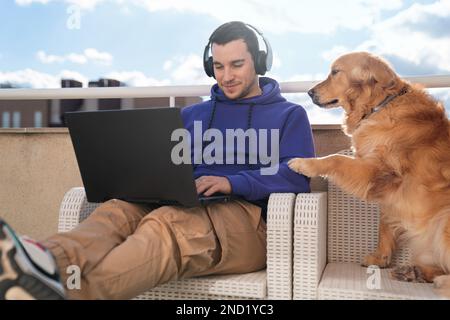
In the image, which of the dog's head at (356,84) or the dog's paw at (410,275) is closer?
the dog's paw at (410,275)

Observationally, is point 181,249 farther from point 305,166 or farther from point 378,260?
point 378,260

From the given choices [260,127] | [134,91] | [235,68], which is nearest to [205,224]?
[260,127]

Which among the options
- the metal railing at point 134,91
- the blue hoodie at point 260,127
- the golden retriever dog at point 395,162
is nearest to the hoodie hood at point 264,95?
the blue hoodie at point 260,127

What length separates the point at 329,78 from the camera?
2.06 m

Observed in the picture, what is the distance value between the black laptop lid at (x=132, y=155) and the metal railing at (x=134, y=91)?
35.0 inches

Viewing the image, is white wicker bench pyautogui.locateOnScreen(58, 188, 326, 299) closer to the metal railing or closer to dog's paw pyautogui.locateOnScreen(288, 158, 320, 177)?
dog's paw pyautogui.locateOnScreen(288, 158, 320, 177)

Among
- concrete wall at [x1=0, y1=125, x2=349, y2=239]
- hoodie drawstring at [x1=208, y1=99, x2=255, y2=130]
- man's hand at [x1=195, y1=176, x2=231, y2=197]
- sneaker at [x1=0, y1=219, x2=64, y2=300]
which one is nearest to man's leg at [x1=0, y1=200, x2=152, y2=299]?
sneaker at [x1=0, y1=219, x2=64, y2=300]

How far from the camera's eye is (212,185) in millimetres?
1751

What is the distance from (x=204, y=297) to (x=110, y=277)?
1.29ft

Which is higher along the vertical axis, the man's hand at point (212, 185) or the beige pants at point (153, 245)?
the man's hand at point (212, 185)

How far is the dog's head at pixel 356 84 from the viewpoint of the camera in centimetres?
193

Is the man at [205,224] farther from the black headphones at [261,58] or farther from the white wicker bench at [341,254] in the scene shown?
the white wicker bench at [341,254]

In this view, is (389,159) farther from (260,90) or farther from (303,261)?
(260,90)

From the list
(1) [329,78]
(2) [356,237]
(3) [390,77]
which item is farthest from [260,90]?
(2) [356,237]
